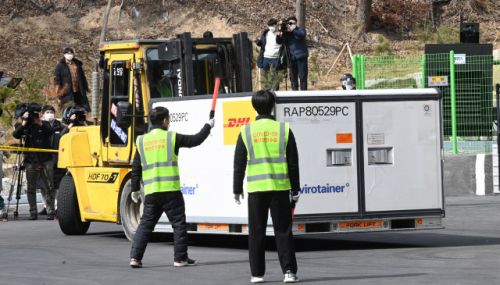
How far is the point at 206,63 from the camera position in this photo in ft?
40.0

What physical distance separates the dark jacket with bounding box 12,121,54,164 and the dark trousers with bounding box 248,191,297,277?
29.8 ft

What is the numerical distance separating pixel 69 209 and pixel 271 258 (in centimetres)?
456

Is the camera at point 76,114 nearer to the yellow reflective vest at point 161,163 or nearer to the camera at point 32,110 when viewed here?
the camera at point 32,110

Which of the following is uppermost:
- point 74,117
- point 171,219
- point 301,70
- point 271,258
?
point 301,70

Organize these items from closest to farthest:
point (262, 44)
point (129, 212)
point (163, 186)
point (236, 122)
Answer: point (163, 186) → point (236, 122) → point (129, 212) → point (262, 44)

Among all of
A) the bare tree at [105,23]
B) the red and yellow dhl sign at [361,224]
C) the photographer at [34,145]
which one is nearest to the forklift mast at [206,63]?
the red and yellow dhl sign at [361,224]

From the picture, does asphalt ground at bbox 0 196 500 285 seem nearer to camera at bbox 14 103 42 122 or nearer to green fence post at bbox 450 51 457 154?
camera at bbox 14 103 42 122

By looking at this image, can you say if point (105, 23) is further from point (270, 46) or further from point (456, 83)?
point (456, 83)

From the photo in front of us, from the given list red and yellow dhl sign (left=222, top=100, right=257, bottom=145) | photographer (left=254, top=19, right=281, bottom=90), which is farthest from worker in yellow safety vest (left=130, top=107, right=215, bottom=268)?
photographer (left=254, top=19, right=281, bottom=90)

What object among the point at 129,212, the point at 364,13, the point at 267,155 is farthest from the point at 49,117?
the point at 364,13

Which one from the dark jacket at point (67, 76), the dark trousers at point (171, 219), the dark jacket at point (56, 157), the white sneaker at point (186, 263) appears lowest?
the white sneaker at point (186, 263)

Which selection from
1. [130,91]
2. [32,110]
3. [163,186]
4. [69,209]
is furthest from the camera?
[32,110]

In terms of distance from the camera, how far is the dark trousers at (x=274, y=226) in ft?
26.0

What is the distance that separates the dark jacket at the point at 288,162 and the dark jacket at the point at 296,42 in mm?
8663
